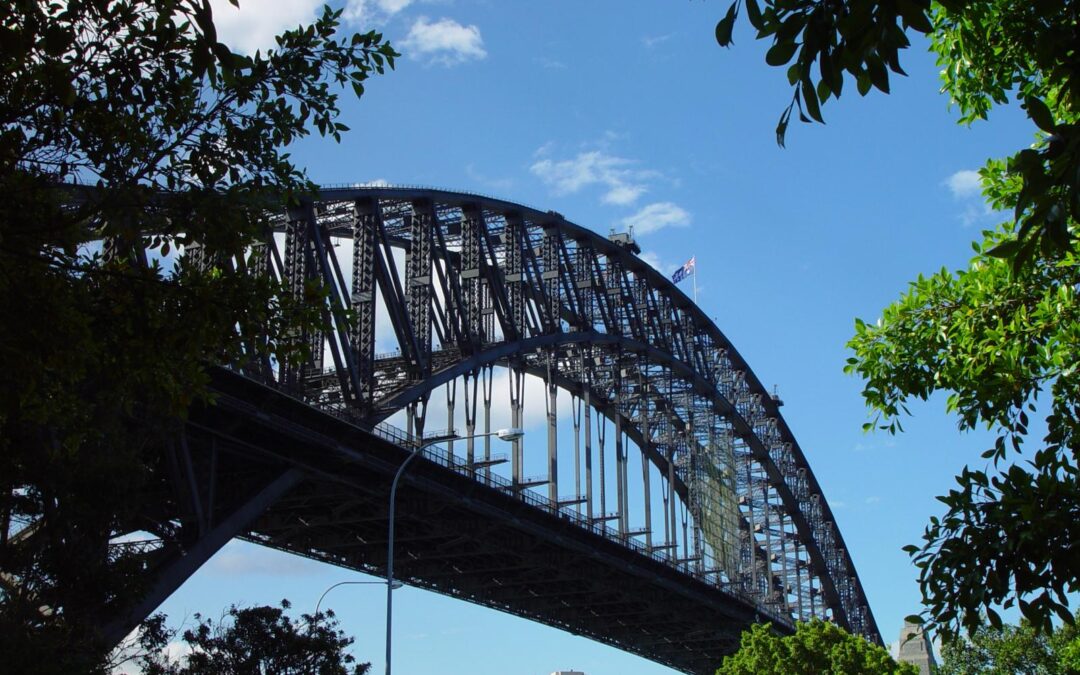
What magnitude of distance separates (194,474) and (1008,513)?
35675 millimetres

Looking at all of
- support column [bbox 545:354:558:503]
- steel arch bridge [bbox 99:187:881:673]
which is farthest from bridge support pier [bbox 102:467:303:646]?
support column [bbox 545:354:558:503]

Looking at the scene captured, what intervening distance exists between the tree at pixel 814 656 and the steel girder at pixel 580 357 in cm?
1324

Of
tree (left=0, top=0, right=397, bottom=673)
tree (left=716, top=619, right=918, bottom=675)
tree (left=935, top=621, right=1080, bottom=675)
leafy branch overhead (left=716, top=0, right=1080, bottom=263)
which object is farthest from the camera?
tree (left=716, top=619, right=918, bottom=675)

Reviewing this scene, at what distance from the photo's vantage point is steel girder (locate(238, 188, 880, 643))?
6081cm

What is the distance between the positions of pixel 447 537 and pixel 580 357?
20116 mm

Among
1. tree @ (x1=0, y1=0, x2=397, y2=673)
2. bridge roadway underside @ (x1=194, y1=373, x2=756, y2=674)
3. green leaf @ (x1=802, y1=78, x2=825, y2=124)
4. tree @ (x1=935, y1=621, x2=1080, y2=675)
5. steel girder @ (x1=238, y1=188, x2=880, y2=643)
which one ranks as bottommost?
green leaf @ (x1=802, y1=78, x2=825, y2=124)

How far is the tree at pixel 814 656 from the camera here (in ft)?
226

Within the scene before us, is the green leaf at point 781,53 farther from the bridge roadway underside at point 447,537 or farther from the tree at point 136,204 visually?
the bridge roadway underside at point 447,537

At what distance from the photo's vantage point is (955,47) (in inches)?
600

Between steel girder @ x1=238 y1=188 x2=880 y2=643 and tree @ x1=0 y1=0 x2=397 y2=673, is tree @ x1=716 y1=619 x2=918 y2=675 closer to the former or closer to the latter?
steel girder @ x1=238 y1=188 x2=880 y2=643

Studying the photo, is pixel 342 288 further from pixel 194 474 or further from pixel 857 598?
pixel 857 598

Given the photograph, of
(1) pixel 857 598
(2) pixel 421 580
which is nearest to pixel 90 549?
(2) pixel 421 580

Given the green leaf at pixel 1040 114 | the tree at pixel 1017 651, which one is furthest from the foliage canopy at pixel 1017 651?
the green leaf at pixel 1040 114

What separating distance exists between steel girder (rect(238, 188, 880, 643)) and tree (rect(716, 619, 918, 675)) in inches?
521
